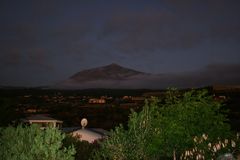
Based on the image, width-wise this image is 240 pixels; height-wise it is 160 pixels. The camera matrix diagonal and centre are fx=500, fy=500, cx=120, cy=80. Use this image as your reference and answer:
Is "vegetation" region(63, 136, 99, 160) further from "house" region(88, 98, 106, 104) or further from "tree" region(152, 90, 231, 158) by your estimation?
"house" region(88, 98, 106, 104)

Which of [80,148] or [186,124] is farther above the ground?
[186,124]

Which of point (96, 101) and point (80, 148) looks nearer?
point (80, 148)

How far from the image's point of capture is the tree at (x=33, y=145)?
12.8m

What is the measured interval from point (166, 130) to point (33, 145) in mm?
10598

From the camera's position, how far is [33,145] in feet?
42.3

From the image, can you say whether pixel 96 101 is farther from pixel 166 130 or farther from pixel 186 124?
pixel 166 130

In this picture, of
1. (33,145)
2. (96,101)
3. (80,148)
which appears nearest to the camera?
(33,145)

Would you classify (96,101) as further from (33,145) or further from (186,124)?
(33,145)

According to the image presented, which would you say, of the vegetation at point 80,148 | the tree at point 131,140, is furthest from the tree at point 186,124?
the vegetation at point 80,148

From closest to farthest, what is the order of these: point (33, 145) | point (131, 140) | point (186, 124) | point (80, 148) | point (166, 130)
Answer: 1. point (33, 145)
2. point (131, 140)
3. point (166, 130)
4. point (186, 124)
5. point (80, 148)

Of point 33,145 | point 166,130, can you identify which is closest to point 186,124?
point 166,130

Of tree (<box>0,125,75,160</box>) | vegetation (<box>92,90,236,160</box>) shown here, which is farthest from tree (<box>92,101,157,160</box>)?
tree (<box>0,125,75,160</box>)

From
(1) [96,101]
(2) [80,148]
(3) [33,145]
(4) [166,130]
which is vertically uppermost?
(3) [33,145]

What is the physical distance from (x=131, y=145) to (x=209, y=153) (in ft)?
17.6
